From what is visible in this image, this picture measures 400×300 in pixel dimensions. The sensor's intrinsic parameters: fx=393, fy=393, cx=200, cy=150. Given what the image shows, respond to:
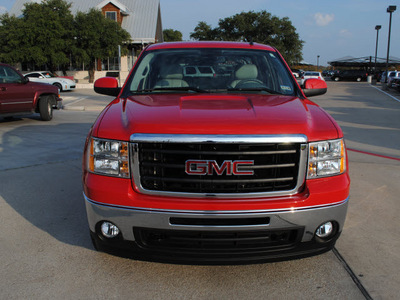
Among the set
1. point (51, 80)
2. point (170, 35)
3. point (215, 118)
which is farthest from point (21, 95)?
point (170, 35)

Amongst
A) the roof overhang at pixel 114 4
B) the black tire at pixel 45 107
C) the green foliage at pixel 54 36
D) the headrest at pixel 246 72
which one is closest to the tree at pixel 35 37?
the green foliage at pixel 54 36

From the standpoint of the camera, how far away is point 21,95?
1065cm

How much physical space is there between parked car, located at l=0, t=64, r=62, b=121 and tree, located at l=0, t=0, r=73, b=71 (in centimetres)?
2011

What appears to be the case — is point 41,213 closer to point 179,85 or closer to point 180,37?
point 179,85

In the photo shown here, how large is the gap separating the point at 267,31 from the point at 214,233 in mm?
55751

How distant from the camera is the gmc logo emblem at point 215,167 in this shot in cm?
262

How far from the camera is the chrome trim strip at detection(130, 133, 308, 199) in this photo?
8.44 feet

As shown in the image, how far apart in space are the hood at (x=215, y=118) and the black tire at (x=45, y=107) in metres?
8.84

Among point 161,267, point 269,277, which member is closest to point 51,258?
point 161,267

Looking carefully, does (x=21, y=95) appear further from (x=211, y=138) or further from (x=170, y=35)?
(x=170, y=35)

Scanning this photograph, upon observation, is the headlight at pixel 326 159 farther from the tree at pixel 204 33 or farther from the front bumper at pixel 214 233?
the tree at pixel 204 33

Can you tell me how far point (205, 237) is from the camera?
2.59 m

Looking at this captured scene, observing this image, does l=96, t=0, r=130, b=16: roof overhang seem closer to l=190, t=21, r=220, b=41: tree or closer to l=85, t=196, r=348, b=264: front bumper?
l=190, t=21, r=220, b=41: tree

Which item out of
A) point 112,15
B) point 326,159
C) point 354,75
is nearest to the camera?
point 326,159
